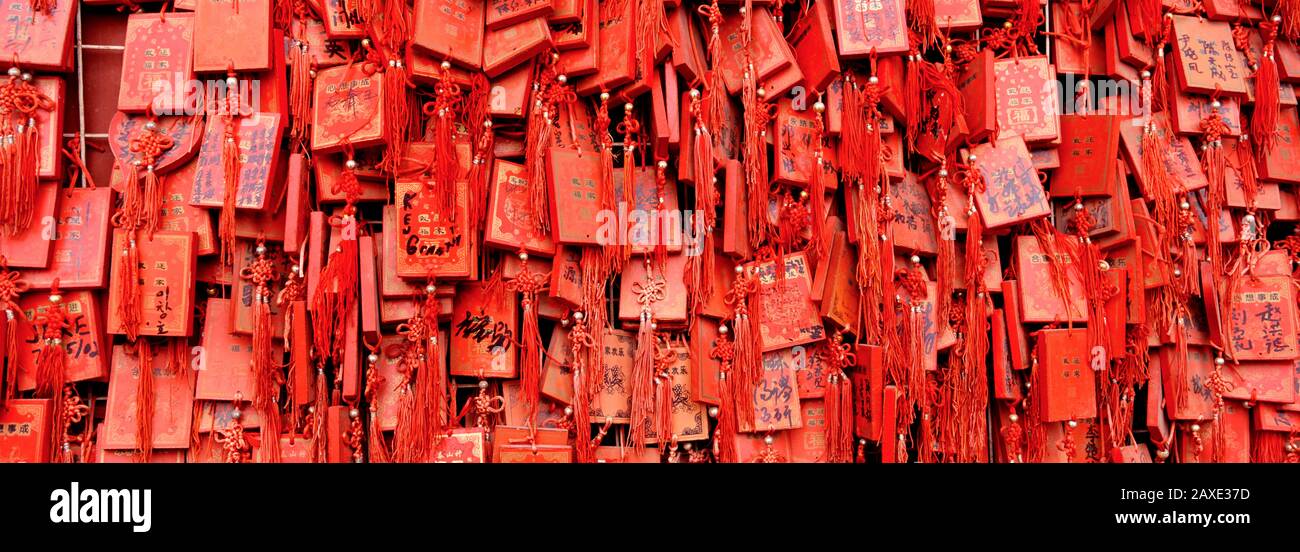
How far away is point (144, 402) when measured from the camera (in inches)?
59.4

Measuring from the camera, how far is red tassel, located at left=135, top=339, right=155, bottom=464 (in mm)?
1503

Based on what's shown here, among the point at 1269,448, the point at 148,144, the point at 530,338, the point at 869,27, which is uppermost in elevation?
the point at 869,27

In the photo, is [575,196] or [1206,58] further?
[1206,58]

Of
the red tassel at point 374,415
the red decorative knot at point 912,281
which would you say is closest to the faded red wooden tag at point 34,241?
the red tassel at point 374,415

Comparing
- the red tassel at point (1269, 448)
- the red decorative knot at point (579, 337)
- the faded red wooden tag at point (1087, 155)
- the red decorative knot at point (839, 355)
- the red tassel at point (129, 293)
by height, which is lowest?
the red tassel at point (1269, 448)

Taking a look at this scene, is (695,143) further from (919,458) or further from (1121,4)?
(1121,4)

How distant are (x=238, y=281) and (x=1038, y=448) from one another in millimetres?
1351

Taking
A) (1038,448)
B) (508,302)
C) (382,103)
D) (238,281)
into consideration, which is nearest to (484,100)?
(382,103)

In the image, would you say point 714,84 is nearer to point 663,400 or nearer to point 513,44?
point 513,44

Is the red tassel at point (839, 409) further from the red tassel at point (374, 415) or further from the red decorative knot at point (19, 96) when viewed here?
the red decorative knot at point (19, 96)

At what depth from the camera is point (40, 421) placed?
1.48m

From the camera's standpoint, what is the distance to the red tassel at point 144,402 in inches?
59.2

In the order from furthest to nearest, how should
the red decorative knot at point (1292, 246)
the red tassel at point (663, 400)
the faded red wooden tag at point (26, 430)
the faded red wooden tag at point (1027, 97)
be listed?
the red decorative knot at point (1292, 246) → the faded red wooden tag at point (1027, 97) → the red tassel at point (663, 400) → the faded red wooden tag at point (26, 430)

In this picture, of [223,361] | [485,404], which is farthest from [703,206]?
[223,361]
